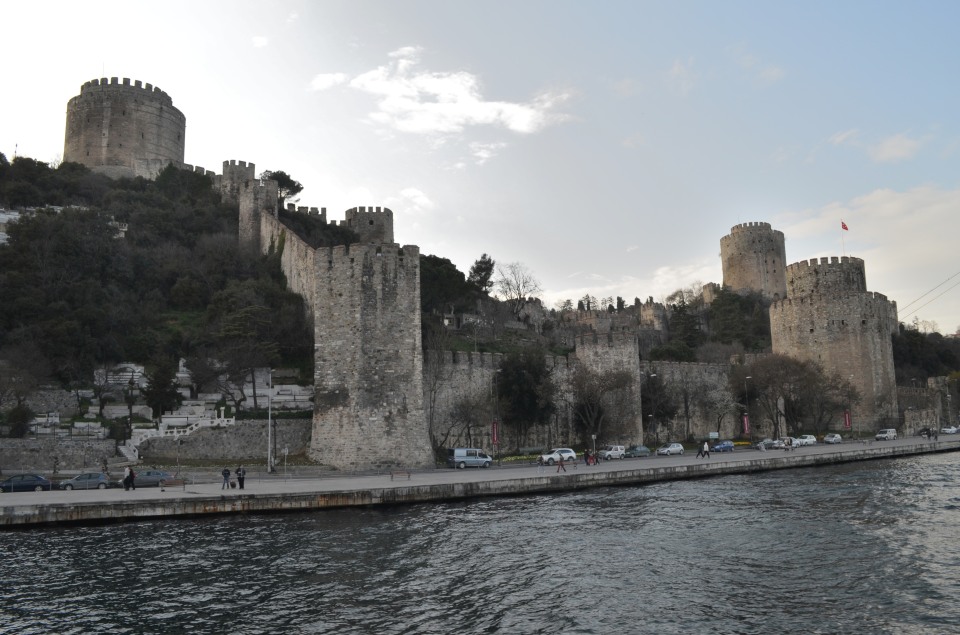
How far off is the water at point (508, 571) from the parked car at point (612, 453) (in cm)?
1487

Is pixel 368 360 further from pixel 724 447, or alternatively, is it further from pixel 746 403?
pixel 746 403

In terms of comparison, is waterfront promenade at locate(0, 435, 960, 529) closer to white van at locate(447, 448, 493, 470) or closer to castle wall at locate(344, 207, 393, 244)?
white van at locate(447, 448, 493, 470)

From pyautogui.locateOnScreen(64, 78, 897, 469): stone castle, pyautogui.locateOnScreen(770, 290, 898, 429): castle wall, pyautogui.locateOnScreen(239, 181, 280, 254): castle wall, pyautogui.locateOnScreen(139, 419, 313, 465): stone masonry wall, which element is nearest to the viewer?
pyautogui.locateOnScreen(139, 419, 313, 465): stone masonry wall

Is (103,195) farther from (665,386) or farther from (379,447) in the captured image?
(665,386)

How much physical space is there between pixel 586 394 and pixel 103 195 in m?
36.1

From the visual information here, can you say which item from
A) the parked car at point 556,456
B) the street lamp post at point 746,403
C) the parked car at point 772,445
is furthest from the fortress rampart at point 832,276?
the parked car at point 556,456

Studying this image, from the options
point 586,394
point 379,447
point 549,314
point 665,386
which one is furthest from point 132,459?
point 549,314

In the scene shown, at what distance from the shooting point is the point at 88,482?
2534 cm

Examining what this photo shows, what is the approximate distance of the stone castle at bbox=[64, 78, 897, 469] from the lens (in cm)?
3022

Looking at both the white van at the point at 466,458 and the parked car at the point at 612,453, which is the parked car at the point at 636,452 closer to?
the parked car at the point at 612,453

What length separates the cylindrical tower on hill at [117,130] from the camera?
59.4m

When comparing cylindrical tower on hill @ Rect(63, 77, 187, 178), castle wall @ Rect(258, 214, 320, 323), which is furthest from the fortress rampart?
cylindrical tower on hill @ Rect(63, 77, 187, 178)

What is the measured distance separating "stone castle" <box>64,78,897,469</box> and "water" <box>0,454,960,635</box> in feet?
27.6

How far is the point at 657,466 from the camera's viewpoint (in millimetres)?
30750
